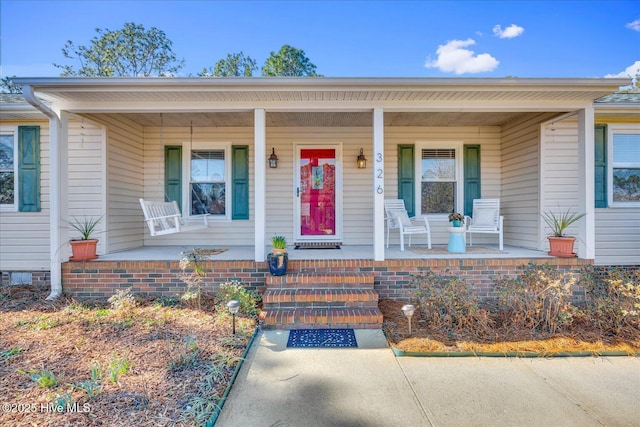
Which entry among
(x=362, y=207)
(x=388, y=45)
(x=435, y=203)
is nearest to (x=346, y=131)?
(x=362, y=207)

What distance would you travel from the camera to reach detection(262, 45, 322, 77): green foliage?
60.0 feet

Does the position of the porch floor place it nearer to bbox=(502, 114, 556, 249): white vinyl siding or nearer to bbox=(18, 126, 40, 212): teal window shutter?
bbox=(502, 114, 556, 249): white vinyl siding

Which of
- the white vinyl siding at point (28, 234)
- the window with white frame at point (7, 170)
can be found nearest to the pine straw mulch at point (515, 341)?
the white vinyl siding at point (28, 234)

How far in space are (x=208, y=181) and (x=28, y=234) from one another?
2.97 m

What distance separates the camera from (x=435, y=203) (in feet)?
20.6

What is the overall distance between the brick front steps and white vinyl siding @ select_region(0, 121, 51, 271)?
4122 mm

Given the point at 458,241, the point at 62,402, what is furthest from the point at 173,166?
the point at 458,241

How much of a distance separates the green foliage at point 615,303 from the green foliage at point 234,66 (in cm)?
1930

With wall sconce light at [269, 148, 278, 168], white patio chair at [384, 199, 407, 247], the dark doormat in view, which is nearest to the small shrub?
the dark doormat

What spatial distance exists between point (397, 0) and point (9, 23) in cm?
975

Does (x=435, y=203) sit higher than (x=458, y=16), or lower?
lower

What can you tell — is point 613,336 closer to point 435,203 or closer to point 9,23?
point 435,203

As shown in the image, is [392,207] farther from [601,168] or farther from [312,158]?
[601,168]

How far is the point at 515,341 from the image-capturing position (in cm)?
312
